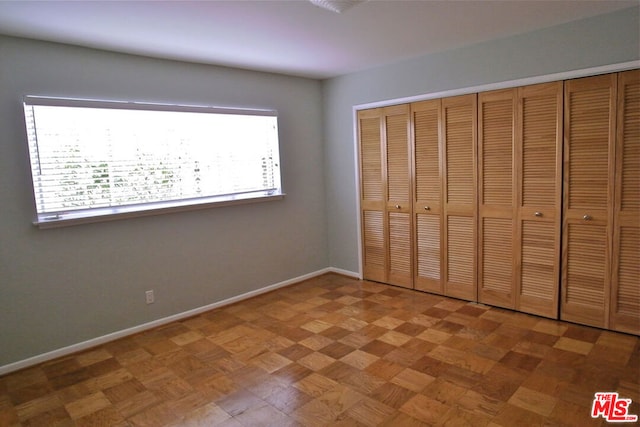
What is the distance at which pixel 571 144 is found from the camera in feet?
10.3

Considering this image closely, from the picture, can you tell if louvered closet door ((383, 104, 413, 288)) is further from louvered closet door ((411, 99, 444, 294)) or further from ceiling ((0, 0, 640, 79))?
ceiling ((0, 0, 640, 79))

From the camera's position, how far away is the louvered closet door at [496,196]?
3.47 metres

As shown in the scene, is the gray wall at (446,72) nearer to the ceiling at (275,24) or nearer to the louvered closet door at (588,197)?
the ceiling at (275,24)

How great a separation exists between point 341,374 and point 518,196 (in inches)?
81.4

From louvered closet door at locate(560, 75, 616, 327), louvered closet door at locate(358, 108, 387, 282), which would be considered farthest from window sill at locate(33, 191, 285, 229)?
louvered closet door at locate(560, 75, 616, 327)

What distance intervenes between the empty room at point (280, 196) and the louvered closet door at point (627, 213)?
1 cm

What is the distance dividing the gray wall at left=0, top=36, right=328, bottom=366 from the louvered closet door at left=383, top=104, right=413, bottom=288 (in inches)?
37.2

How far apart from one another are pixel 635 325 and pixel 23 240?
174 inches

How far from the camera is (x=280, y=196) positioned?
447cm

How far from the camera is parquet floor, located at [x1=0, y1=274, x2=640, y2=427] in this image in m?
2.29

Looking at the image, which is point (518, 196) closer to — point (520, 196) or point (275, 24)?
point (520, 196)
